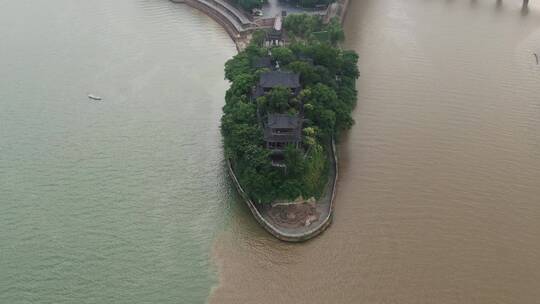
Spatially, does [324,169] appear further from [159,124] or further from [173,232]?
[159,124]

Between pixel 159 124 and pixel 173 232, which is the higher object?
pixel 159 124

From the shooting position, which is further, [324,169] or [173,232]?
[324,169]

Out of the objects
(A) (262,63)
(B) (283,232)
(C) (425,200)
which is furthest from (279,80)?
(C) (425,200)

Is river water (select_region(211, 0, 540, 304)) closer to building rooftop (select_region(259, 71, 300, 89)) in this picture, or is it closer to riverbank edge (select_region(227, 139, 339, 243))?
riverbank edge (select_region(227, 139, 339, 243))

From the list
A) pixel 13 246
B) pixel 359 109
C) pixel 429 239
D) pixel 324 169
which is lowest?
pixel 13 246

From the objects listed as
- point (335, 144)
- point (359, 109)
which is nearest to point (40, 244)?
point (335, 144)

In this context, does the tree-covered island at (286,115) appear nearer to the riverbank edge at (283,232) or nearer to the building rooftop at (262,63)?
the building rooftop at (262,63)
